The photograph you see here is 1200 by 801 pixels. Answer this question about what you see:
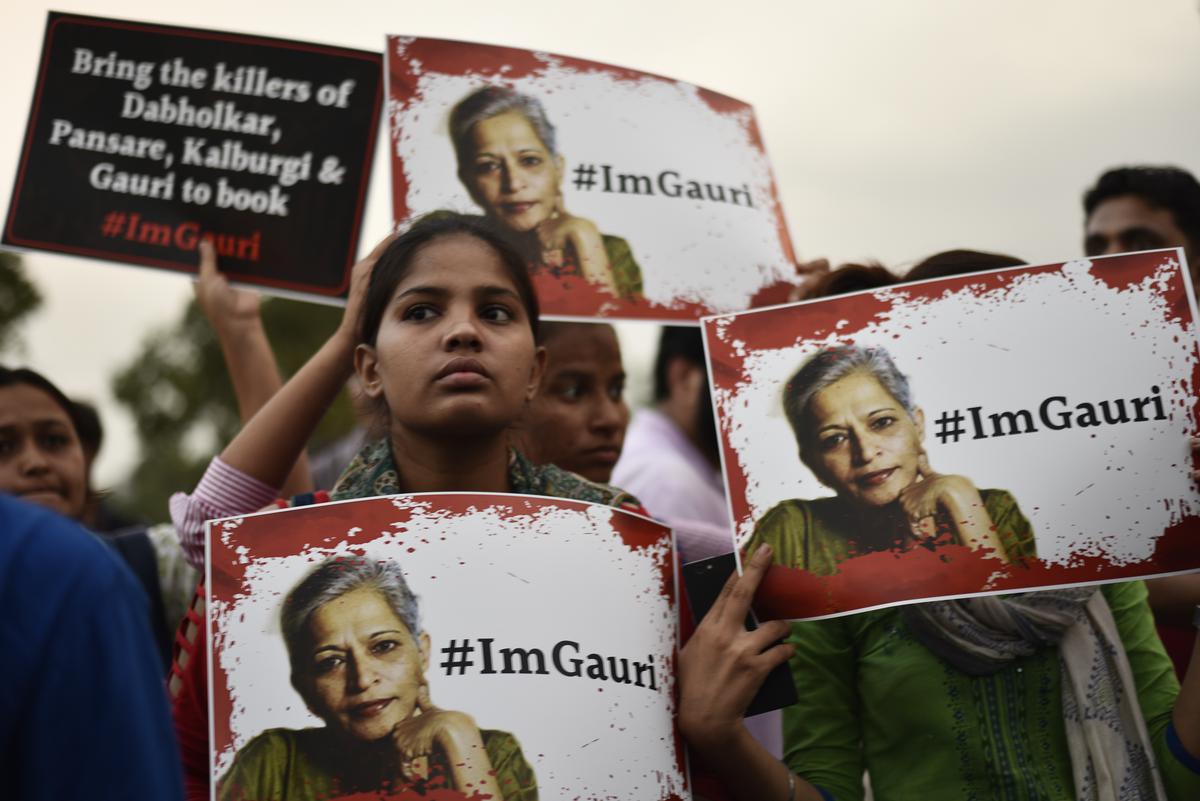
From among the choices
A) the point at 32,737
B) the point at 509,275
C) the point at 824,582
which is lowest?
the point at 32,737

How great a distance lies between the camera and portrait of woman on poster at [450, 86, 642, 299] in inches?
117

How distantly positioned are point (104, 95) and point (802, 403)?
2.03 m

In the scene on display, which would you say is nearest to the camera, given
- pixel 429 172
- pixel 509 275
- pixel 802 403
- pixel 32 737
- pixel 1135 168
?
pixel 32 737

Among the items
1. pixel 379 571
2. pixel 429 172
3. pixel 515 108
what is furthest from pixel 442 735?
pixel 515 108

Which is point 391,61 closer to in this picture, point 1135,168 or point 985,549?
point 985,549

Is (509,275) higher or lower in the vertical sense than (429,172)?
lower

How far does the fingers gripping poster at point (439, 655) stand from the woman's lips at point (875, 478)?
427 mm

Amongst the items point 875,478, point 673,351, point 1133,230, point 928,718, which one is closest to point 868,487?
point 875,478

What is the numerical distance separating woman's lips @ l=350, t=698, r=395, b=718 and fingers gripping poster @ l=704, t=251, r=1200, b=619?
706 mm

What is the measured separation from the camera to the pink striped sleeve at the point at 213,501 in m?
2.66

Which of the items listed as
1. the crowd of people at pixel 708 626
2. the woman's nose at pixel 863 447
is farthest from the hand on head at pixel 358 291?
the woman's nose at pixel 863 447

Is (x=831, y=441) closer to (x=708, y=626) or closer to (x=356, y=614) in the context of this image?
(x=708, y=626)

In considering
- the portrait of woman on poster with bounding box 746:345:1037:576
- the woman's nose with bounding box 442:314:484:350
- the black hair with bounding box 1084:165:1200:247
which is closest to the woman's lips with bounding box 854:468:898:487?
the portrait of woman on poster with bounding box 746:345:1037:576

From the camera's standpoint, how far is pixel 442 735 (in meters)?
2.00
